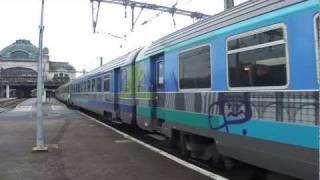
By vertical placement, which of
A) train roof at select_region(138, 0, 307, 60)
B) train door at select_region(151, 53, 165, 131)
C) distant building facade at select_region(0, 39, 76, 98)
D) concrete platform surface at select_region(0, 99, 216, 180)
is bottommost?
concrete platform surface at select_region(0, 99, 216, 180)

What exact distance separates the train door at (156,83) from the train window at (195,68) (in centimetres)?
201

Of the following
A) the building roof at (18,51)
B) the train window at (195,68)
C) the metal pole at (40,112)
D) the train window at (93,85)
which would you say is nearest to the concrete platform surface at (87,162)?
the metal pole at (40,112)

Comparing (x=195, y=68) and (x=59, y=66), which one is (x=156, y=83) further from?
(x=59, y=66)

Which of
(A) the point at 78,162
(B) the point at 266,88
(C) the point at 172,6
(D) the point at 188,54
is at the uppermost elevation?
(C) the point at 172,6

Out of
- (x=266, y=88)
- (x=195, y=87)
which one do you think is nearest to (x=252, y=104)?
(x=266, y=88)

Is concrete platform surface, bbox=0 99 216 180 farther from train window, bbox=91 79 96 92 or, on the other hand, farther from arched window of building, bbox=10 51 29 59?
arched window of building, bbox=10 51 29 59

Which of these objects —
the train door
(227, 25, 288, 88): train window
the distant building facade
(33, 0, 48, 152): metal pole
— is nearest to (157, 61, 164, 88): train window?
the train door

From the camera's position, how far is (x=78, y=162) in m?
12.0

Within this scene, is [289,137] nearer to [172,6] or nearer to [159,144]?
[159,144]

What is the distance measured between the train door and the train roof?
0.59m

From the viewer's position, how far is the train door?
1356 centimetres

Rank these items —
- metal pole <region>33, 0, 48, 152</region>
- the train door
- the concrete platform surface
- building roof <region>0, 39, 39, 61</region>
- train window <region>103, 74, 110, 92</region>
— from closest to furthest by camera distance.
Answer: the concrete platform surface < the train door < metal pole <region>33, 0, 48, 152</region> < train window <region>103, 74, 110, 92</region> < building roof <region>0, 39, 39, 61</region>

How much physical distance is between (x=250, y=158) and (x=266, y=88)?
1242 mm

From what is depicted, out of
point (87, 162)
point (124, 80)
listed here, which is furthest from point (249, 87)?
point (124, 80)
